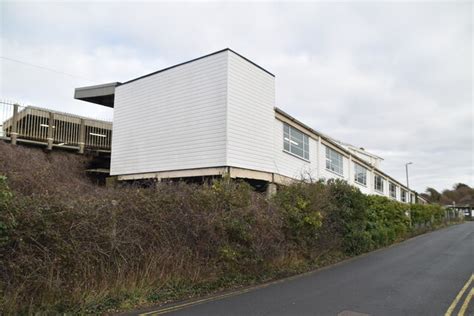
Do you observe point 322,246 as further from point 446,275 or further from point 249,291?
point 249,291

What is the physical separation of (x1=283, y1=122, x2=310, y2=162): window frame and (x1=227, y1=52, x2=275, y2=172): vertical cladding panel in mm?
1758

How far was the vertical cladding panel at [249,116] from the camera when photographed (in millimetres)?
14617

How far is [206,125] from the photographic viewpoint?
1502cm

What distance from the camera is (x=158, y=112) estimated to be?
1700 cm

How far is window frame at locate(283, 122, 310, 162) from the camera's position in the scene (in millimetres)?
18297

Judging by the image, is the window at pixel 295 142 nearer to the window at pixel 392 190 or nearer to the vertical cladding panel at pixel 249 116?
the vertical cladding panel at pixel 249 116

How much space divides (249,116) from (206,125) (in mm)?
1884

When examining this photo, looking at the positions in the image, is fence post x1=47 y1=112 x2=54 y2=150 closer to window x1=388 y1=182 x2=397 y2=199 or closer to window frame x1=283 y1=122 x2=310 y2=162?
window frame x1=283 y1=122 x2=310 y2=162

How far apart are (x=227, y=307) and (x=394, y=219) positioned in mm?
18562

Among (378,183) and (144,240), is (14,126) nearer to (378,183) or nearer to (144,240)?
(144,240)

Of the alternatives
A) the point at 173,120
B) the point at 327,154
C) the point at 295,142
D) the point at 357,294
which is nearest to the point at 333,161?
the point at 327,154

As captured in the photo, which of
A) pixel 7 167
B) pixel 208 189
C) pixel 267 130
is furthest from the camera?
pixel 267 130

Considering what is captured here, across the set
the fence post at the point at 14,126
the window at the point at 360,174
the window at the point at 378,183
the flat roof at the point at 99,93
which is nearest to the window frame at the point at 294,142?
the flat roof at the point at 99,93

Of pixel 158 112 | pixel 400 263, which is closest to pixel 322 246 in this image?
pixel 400 263
